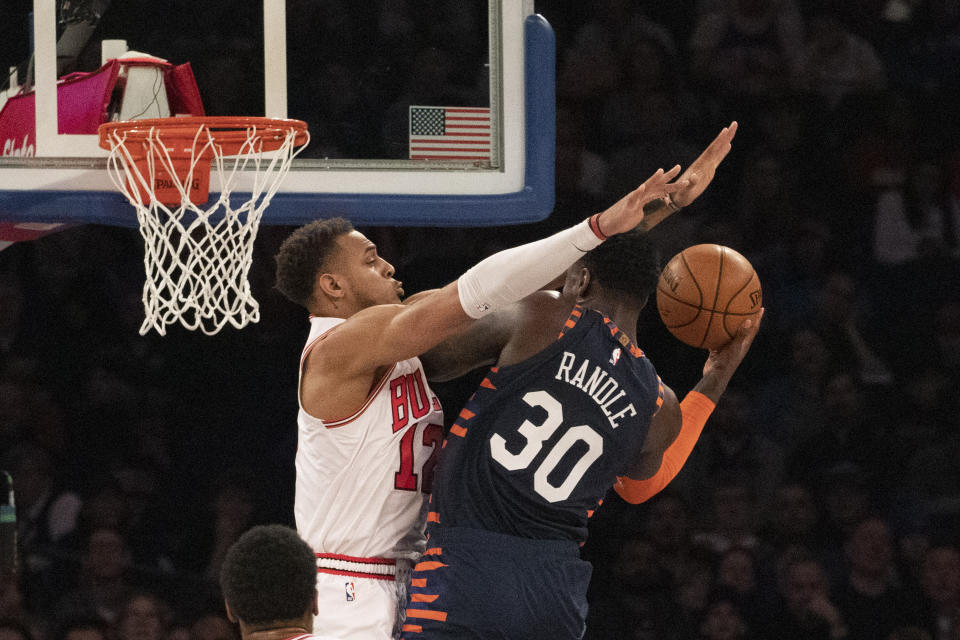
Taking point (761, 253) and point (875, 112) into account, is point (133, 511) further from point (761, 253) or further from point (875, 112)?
point (875, 112)

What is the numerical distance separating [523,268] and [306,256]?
2.74 feet

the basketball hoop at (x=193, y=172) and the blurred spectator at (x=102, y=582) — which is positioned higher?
the basketball hoop at (x=193, y=172)

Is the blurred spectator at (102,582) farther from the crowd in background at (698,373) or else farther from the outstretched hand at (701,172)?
→ the outstretched hand at (701,172)

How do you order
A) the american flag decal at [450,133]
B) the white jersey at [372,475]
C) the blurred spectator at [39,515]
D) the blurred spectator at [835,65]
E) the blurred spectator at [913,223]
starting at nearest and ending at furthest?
the white jersey at [372,475] < the american flag decal at [450,133] < the blurred spectator at [39,515] < the blurred spectator at [913,223] < the blurred spectator at [835,65]

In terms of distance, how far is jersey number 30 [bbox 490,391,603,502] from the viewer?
313cm

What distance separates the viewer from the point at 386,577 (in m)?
3.29

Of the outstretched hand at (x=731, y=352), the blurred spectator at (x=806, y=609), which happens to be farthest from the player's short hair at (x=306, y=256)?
the blurred spectator at (x=806, y=609)

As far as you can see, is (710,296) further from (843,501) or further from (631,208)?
(843,501)

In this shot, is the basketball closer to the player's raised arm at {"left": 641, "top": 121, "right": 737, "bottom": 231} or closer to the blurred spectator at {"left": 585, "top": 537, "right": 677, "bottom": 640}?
the player's raised arm at {"left": 641, "top": 121, "right": 737, "bottom": 231}

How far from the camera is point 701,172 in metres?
3.21

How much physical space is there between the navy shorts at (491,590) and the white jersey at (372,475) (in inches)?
6.2

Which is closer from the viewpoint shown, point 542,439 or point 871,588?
point 542,439

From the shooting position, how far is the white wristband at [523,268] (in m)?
2.90

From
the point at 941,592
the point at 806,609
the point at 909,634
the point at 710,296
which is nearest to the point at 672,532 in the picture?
the point at 806,609
